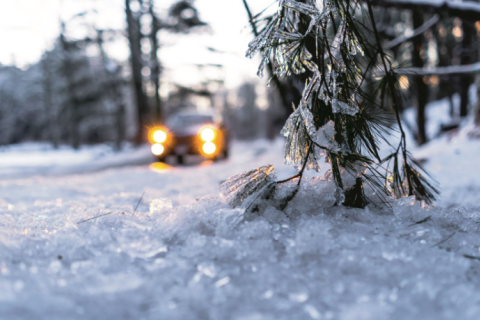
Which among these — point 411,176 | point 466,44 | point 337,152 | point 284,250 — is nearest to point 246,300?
point 284,250

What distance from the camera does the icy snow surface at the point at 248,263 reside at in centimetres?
82

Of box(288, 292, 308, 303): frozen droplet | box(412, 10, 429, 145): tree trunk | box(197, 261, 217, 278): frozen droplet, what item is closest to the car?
box(412, 10, 429, 145): tree trunk

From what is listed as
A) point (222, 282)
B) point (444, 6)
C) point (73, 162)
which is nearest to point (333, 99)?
point (222, 282)

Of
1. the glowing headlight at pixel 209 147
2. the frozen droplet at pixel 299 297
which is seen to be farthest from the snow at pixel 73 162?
the frozen droplet at pixel 299 297

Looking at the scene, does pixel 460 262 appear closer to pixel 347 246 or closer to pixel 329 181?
pixel 347 246

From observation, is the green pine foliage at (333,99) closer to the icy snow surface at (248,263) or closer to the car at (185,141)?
the icy snow surface at (248,263)

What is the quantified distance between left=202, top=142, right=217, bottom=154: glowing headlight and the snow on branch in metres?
5.66

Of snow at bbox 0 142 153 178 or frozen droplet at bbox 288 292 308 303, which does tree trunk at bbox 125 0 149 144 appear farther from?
frozen droplet at bbox 288 292 308 303

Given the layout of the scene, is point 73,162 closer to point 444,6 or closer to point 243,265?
point 444,6

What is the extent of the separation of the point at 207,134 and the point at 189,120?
1028mm

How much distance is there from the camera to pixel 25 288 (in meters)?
0.85

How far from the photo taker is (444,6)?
2.87 m

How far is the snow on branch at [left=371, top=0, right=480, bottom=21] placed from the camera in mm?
2807

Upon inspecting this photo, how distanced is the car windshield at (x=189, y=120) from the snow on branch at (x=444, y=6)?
6231mm
